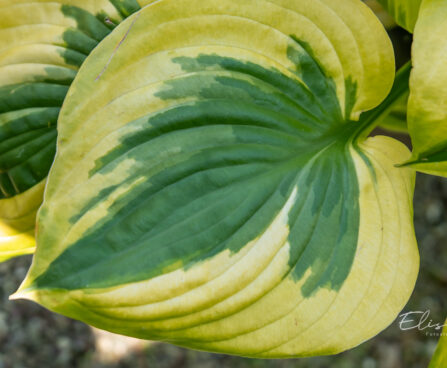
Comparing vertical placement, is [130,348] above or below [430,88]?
below

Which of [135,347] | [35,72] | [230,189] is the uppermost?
[35,72]

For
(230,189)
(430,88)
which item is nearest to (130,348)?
(230,189)

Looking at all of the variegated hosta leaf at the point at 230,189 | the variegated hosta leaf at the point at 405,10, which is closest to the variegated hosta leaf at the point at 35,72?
the variegated hosta leaf at the point at 230,189

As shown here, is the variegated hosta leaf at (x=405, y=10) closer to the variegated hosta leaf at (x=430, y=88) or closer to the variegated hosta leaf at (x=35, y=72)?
the variegated hosta leaf at (x=430, y=88)

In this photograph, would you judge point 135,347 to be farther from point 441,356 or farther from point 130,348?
point 441,356

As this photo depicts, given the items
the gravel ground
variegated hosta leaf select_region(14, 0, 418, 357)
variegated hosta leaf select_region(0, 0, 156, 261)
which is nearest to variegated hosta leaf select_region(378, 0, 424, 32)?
variegated hosta leaf select_region(14, 0, 418, 357)

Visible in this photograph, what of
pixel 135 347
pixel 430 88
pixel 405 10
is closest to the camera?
pixel 430 88

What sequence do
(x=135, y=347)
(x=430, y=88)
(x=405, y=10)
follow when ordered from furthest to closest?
(x=135, y=347), (x=405, y=10), (x=430, y=88)
